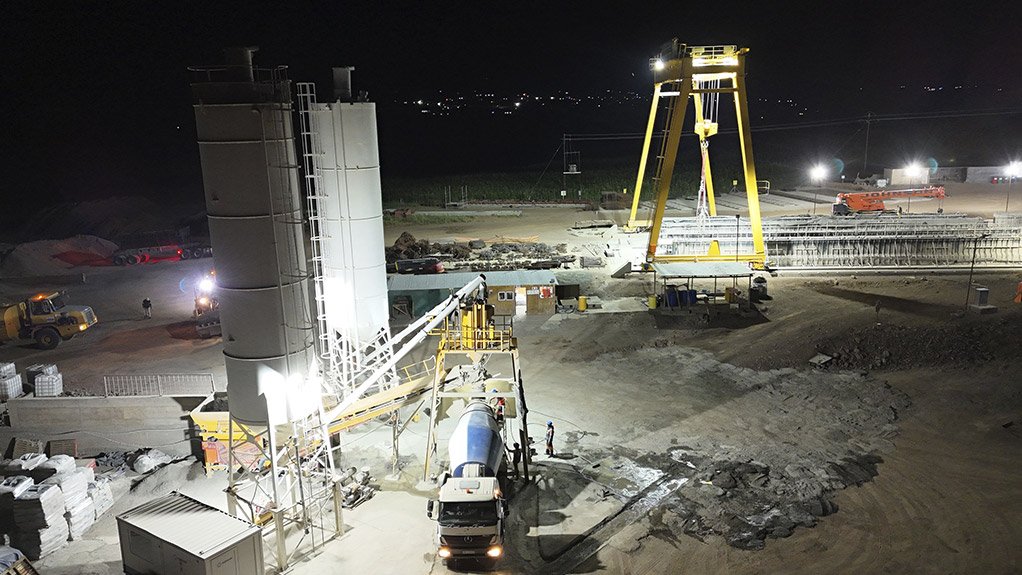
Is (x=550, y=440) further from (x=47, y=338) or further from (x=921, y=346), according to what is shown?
(x=47, y=338)

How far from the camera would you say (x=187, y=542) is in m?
13.0

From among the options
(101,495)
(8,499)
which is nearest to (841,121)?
(101,495)

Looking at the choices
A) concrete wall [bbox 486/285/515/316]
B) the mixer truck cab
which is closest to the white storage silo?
concrete wall [bbox 486/285/515/316]

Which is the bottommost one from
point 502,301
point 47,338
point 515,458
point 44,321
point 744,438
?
point 744,438

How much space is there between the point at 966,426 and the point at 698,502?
995cm

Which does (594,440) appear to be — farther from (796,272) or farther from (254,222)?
(796,272)

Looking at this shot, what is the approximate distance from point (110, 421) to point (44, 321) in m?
11.4

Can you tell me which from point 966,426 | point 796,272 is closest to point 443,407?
point 966,426

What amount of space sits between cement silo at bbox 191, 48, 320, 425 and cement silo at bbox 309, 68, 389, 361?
12.4 feet

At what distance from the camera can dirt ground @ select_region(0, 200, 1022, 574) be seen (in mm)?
15203

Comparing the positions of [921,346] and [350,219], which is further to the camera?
[921,346]

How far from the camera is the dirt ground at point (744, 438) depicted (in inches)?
599

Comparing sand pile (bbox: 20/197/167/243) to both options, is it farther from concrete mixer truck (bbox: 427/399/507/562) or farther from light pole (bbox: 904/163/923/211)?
light pole (bbox: 904/163/923/211)

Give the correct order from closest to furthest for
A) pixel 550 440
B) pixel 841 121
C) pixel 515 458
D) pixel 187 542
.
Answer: pixel 187 542 < pixel 515 458 < pixel 550 440 < pixel 841 121
